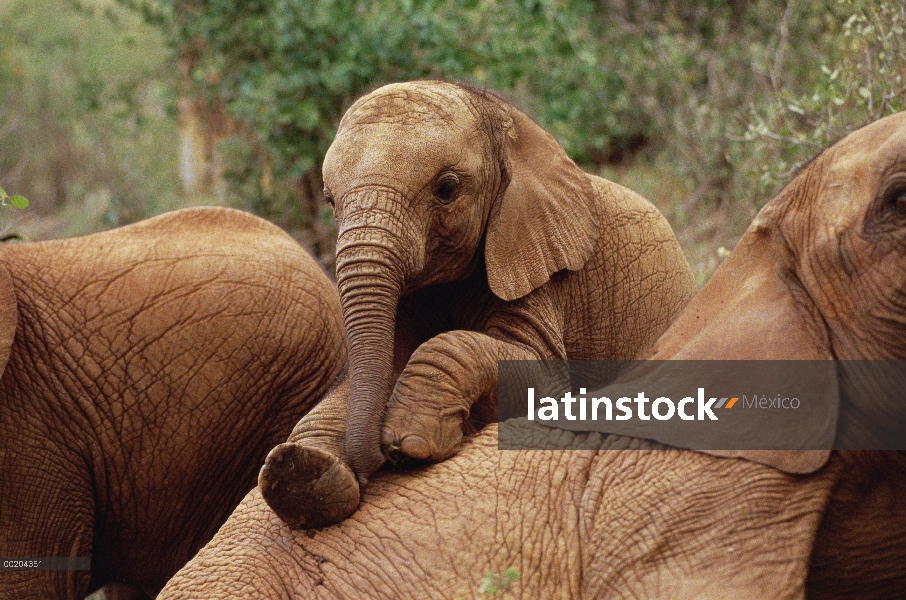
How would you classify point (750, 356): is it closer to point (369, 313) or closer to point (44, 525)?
point (369, 313)

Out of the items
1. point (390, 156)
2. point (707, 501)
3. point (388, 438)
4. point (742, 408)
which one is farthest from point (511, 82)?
point (707, 501)

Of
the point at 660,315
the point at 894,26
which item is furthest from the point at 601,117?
the point at 660,315

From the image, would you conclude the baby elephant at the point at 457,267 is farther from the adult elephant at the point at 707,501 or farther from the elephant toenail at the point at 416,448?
the adult elephant at the point at 707,501

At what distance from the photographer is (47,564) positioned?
179 inches

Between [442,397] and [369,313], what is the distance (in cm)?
30

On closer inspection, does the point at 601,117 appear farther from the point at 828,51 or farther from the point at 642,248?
the point at 642,248

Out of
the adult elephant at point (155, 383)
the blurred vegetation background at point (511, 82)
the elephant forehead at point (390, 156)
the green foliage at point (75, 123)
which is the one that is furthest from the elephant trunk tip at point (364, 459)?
the green foliage at point (75, 123)

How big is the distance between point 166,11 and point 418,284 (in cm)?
705

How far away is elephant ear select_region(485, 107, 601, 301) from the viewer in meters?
3.95

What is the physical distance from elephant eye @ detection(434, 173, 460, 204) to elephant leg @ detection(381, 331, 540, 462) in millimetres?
416

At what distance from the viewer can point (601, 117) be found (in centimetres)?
997

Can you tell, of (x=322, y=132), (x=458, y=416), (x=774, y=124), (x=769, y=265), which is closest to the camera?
(x=769, y=265)

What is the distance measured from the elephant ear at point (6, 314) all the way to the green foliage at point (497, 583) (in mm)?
2324

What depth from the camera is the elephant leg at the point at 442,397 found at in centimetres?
324
